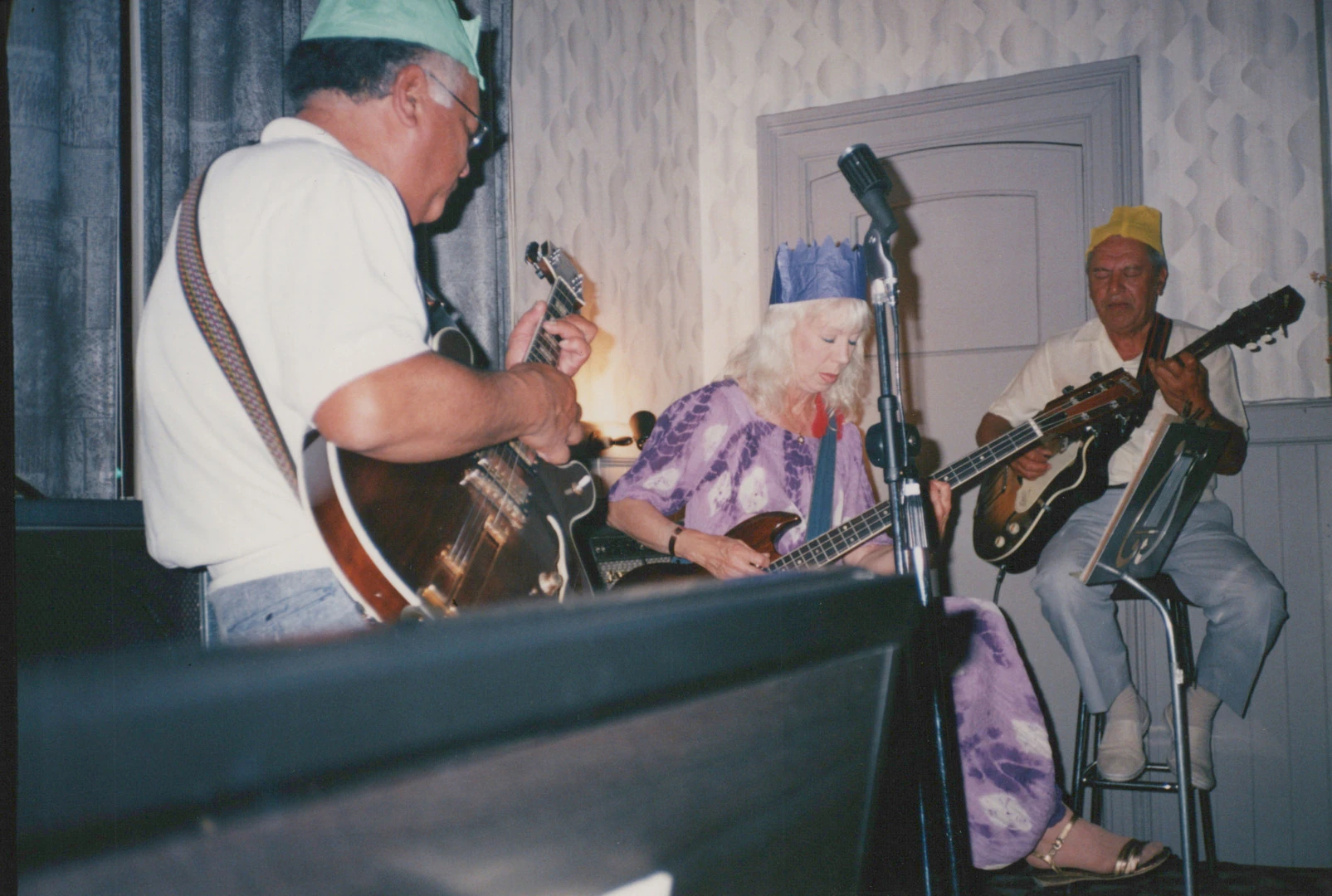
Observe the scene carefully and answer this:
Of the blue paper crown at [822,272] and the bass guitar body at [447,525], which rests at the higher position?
the blue paper crown at [822,272]

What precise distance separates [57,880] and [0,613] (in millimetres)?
198

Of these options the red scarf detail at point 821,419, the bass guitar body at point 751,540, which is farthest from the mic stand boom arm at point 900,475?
the red scarf detail at point 821,419

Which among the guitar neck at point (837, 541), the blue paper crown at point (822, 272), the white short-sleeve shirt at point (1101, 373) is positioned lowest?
the guitar neck at point (837, 541)

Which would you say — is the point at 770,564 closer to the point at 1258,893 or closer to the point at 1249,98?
the point at 1258,893

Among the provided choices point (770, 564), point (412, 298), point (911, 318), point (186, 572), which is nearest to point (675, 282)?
point (911, 318)

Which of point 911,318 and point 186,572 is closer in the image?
point 186,572

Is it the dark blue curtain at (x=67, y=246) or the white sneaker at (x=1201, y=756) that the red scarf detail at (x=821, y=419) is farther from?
the dark blue curtain at (x=67, y=246)

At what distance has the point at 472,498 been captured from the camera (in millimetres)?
1342

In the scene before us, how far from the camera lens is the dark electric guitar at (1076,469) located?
2.80m

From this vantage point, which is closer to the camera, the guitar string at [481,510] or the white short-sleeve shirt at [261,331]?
the white short-sleeve shirt at [261,331]

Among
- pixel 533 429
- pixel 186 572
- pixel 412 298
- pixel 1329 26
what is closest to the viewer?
pixel 412 298

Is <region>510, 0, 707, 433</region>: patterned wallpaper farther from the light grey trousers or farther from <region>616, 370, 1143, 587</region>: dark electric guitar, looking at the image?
the light grey trousers

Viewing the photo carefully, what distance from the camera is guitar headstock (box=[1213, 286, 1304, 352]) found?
9.23 ft

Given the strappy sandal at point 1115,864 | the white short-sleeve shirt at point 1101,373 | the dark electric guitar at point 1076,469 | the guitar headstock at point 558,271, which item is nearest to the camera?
the guitar headstock at point 558,271
